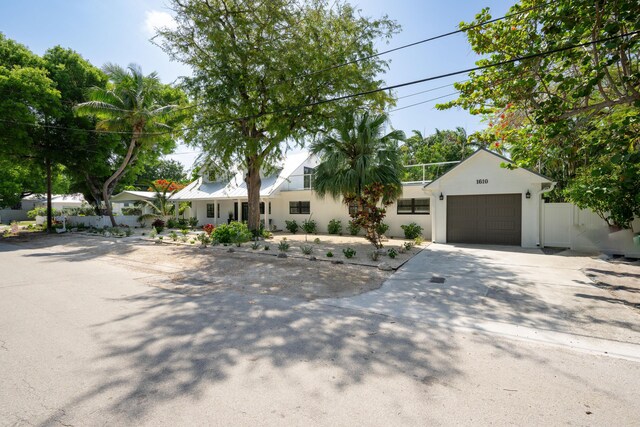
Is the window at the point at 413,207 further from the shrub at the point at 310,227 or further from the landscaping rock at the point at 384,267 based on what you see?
the landscaping rock at the point at 384,267

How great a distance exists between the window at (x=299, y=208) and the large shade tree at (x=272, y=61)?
278 inches

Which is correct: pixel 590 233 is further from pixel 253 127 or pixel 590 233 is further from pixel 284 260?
pixel 253 127

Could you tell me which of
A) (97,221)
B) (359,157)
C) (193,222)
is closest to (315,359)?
(359,157)

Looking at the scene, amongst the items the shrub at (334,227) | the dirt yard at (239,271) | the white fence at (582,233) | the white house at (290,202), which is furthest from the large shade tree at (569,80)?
the shrub at (334,227)

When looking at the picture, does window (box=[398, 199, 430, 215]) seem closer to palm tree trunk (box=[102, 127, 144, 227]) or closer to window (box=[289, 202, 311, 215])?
window (box=[289, 202, 311, 215])

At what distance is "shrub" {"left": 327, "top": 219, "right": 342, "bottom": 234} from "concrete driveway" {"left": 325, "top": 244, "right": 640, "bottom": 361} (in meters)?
9.09

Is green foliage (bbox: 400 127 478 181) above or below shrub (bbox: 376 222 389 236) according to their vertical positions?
above

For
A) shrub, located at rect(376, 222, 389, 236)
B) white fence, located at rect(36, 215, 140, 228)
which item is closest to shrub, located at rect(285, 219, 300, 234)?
shrub, located at rect(376, 222, 389, 236)

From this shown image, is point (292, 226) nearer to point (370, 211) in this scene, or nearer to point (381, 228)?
point (381, 228)

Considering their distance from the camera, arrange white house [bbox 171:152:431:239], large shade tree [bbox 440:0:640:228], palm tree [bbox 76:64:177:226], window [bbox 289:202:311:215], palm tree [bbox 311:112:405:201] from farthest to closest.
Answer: window [bbox 289:202:311:215]
palm tree [bbox 76:64:177:226]
white house [bbox 171:152:431:239]
palm tree [bbox 311:112:405:201]
large shade tree [bbox 440:0:640:228]

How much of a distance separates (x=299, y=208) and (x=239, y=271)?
12157 mm

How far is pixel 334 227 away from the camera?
18297 mm

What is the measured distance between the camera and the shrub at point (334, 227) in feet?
60.1

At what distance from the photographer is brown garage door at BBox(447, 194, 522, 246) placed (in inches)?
506
